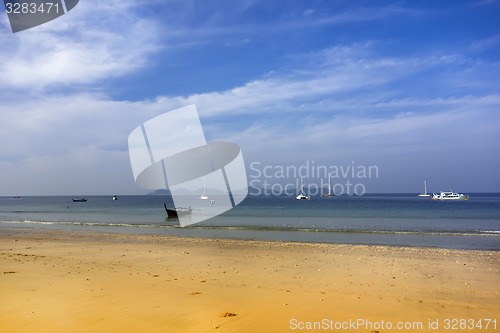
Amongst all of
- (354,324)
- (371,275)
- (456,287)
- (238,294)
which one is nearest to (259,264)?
(371,275)

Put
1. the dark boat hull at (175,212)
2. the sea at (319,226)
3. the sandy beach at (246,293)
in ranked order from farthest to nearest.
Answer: the dark boat hull at (175,212)
the sea at (319,226)
the sandy beach at (246,293)

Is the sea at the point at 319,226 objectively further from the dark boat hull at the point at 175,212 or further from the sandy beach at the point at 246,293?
the sandy beach at the point at 246,293

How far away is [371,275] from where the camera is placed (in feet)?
34.4

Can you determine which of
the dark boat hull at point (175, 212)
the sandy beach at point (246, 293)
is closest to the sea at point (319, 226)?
the dark boat hull at point (175, 212)

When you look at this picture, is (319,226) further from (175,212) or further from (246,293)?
(246,293)

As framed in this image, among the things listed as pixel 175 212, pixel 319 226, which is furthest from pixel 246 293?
pixel 175 212

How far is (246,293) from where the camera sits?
815 cm

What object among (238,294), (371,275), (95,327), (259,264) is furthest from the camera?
(259,264)

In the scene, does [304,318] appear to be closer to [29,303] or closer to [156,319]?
[156,319]

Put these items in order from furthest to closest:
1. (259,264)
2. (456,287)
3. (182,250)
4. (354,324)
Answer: (182,250) < (259,264) < (456,287) < (354,324)

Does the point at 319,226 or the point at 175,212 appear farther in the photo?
the point at 175,212

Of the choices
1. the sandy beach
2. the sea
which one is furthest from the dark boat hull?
the sandy beach

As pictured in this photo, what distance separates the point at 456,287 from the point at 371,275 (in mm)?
2027

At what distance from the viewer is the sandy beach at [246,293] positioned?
6008 millimetres
